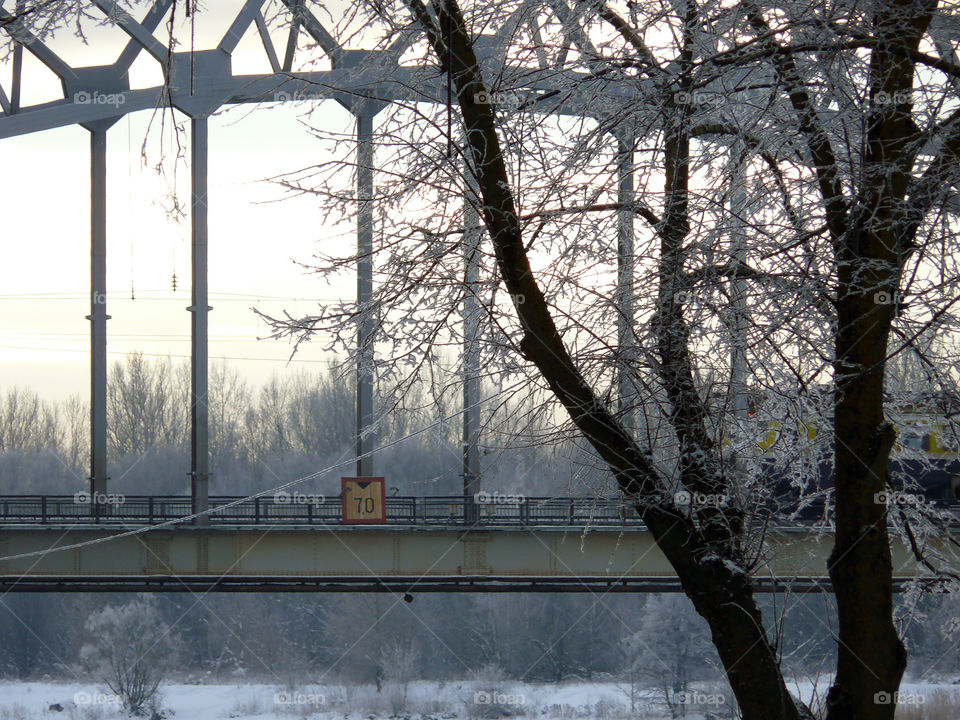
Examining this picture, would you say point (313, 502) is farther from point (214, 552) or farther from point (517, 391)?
point (517, 391)

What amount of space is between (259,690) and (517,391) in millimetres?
26739

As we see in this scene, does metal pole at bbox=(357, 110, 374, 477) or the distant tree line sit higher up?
metal pole at bbox=(357, 110, 374, 477)

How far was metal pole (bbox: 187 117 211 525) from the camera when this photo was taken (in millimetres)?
18328

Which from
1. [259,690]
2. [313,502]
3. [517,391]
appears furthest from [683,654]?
[517,391]

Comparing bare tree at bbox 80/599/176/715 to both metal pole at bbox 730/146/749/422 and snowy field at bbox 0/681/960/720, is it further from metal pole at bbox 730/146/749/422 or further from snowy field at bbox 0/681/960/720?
metal pole at bbox 730/146/749/422

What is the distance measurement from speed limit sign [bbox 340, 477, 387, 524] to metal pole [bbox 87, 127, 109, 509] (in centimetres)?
593

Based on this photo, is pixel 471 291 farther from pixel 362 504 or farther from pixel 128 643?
pixel 128 643

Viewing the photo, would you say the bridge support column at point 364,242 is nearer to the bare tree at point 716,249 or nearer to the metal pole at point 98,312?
the bare tree at point 716,249

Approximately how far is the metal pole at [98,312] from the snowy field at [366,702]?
5732mm

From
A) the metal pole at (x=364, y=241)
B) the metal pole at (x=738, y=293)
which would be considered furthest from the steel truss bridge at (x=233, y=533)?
the metal pole at (x=738, y=293)

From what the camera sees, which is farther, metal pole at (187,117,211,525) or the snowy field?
the snowy field

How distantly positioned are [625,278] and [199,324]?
53.3 feet

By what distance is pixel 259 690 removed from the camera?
2839 cm

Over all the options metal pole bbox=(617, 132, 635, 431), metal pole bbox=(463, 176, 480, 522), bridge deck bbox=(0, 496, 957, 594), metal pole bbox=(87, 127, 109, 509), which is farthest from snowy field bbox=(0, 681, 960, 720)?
metal pole bbox=(617, 132, 635, 431)
